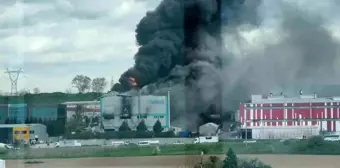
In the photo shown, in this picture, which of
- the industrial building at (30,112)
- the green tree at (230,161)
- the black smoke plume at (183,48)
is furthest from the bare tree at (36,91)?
the green tree at (230,161)

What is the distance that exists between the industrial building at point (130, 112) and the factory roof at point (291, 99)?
1.27 metres

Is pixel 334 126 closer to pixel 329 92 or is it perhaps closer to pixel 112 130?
pixel 329 92

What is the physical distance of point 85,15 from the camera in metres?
8.47

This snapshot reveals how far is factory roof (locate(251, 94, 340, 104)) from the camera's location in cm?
745

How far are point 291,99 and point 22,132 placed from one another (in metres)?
3.55

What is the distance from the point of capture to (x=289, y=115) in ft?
25.2

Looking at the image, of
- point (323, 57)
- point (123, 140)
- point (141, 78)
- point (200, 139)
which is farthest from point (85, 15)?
point (323, 57)

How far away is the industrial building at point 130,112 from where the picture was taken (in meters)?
8.24

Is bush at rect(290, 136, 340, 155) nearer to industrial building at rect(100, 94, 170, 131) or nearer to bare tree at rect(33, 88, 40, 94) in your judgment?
industrial building at rect(100, 94, 170, 131)

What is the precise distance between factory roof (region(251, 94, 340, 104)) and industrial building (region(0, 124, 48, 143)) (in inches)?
110

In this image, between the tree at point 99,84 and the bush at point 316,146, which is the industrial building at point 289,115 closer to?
the bush at point 316,146

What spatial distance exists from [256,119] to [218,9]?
1704mm

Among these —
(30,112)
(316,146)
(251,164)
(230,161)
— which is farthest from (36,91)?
(316,146)

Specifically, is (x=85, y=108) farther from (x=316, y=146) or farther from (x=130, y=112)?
(x=316, y=146)
